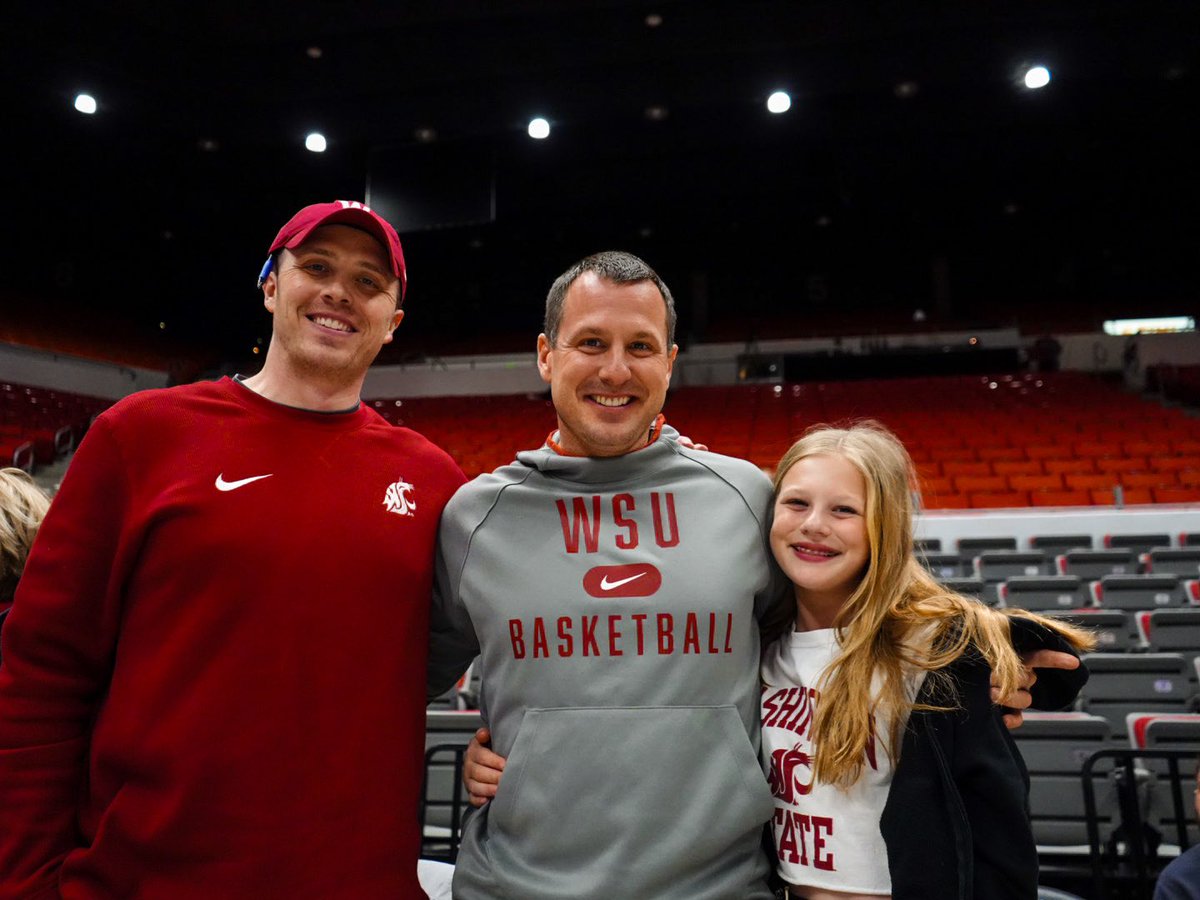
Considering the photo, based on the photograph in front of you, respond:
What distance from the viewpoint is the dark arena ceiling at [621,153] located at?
7938mm

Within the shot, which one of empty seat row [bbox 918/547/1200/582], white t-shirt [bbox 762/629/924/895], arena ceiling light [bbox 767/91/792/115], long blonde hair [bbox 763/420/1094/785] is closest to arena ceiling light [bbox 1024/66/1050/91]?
arena ceiling light [bbox 767/91/792/115]

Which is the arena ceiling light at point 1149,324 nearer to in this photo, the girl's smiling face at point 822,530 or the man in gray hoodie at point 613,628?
the girl's smiling face at point 822,530

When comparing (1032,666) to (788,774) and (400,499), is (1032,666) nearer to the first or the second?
(788,774)

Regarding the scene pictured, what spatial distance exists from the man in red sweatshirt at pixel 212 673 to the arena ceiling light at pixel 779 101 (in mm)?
8716

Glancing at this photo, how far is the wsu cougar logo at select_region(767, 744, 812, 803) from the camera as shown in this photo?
1.21 metres

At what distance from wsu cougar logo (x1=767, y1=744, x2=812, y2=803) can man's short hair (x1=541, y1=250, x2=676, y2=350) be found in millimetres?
741

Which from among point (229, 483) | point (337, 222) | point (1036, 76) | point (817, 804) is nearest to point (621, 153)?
point (1036, 76)

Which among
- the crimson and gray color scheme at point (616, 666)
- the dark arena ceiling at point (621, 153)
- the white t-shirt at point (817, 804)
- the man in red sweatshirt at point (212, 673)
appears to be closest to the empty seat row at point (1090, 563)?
the white t-shirt at point (817, 804)

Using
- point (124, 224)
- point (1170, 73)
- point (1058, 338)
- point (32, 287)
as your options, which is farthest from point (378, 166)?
point (1058, 338)

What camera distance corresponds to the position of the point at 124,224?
41.0 feet

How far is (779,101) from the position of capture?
8.63 meters

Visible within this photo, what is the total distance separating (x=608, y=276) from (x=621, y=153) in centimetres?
996

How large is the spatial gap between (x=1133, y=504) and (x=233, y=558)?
8295mm

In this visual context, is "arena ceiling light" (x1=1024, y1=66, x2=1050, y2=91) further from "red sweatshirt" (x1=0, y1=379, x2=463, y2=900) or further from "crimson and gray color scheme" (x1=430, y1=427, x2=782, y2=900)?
"red sweatshirt" (x1=0, y1=379, x2=463, y2=900)
